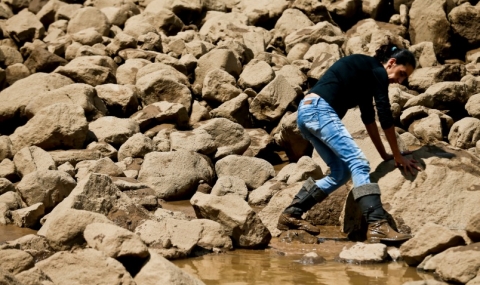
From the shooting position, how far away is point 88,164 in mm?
9062

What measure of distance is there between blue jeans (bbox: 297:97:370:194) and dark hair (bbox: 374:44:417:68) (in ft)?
2.11

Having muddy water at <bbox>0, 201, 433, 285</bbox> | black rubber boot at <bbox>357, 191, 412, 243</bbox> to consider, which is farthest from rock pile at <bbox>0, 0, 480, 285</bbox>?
black rubber boot at <bbox>357, 191, 412, 243</bbox>

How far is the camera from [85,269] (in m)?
4.96

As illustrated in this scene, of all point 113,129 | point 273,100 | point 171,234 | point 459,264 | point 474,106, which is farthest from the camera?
point 273,100

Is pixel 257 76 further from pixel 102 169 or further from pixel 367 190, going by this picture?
pixel 367 190

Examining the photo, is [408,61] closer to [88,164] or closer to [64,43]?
[88,164]

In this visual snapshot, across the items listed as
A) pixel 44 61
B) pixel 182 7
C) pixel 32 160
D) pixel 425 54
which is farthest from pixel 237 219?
pixel 182 7

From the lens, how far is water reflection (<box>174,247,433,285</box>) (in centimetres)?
559

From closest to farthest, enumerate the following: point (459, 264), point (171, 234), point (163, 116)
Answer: point (459, 264) < point (171, 234) < point (163, 116)

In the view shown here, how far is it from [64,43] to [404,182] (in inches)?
329

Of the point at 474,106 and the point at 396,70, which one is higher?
the point at 396,70

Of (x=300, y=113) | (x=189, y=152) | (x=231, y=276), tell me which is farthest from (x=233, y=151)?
(x=231, y=276)

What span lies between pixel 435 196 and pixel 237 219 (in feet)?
5.30

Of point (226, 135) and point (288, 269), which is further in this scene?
point (226, 135)
